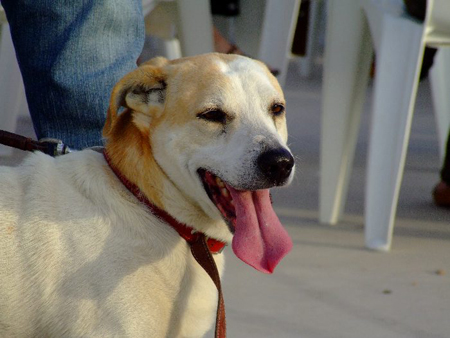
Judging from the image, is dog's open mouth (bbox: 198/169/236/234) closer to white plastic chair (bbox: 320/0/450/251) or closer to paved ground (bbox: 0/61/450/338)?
paved ground (bbox: 0/61/450/338)

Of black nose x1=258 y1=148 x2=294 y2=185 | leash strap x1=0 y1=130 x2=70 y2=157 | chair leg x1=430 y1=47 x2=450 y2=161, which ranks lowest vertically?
chair leg x1=430 y1=47 x2=450 y2=161

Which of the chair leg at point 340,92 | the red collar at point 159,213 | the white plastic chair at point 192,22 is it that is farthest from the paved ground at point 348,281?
the white plastic chair at point 192,22

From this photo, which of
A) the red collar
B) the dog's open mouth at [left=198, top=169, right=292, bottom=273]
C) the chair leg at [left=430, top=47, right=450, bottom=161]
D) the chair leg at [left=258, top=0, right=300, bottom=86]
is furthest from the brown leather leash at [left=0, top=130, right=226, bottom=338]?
the chair leg at [left=430, top=47, right=450, bottom=161]

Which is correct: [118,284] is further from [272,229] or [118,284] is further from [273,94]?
[273,94]

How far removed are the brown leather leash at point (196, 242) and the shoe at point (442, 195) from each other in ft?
8.26

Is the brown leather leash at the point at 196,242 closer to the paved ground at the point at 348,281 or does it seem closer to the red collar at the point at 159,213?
the red collar at the point at 159,213

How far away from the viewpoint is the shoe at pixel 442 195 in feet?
14.3

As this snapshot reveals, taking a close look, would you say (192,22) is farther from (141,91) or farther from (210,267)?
(210,267)

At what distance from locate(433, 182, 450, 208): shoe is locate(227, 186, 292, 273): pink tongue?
245 cm

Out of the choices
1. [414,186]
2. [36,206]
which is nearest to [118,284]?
[36,206]

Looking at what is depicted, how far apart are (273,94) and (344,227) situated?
186 centimetres

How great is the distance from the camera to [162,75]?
223cm

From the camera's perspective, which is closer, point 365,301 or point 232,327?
point 232,327

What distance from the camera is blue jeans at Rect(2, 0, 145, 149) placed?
2535 mm
